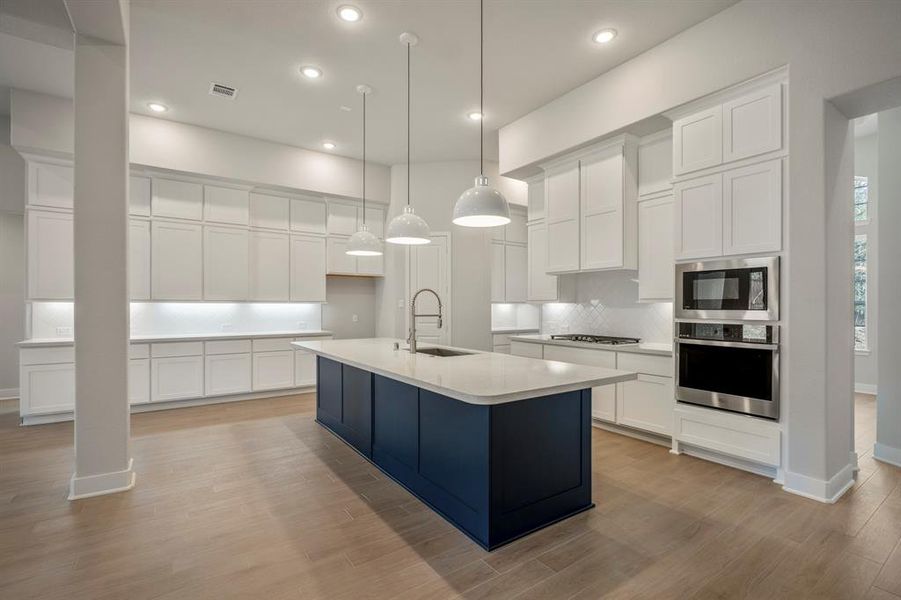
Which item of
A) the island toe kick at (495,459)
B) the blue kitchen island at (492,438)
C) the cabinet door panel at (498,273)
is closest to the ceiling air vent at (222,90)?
the blue kitchen island at (492,438)

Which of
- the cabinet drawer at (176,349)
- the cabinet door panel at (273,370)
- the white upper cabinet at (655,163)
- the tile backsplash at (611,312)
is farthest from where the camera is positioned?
the cabinet door panel at (273,370)

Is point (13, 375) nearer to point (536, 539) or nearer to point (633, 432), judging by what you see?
point (536, 539)

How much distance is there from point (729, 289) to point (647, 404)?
4.11ft

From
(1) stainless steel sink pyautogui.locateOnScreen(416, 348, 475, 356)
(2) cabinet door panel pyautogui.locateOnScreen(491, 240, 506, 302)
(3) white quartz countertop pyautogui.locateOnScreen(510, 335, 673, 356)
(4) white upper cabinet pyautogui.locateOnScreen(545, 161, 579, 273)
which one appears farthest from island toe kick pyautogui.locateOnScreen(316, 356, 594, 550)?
(2) cabinet door panel pyautogui.locateOnScreen(491, 240, 506, 302)

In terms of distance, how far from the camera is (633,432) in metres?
4.12

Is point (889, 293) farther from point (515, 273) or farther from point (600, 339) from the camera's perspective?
point (515, 273)

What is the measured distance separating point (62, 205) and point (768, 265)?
6748 mm

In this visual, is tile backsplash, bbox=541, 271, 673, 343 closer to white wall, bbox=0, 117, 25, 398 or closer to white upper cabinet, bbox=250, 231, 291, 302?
white upper cabinet, bbox=250, 231, 291, 302

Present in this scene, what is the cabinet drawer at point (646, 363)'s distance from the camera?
12.2 feet

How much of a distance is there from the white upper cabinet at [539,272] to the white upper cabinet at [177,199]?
4254 mm

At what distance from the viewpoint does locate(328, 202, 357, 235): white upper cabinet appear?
21.5 ft

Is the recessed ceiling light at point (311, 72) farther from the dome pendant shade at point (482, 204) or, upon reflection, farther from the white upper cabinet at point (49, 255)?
the white upper cabinet at point (49, 255)

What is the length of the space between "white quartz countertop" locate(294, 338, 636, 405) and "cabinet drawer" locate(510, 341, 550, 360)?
1.60 metres

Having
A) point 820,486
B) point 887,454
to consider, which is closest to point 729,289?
point 820,486
